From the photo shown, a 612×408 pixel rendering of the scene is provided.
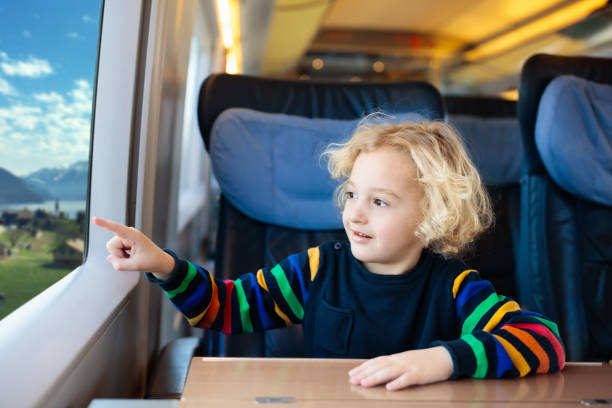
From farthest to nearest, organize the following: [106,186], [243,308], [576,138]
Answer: [576,138] < [106,186] < [243,308]

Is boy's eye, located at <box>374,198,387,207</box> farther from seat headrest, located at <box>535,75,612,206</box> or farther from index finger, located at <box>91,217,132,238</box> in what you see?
seat headrest, located at <box>535,75,612,206</box>

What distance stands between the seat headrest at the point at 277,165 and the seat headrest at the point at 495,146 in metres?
0.71

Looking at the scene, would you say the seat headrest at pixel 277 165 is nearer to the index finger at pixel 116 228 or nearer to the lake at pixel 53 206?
the lake at pixel 53 206

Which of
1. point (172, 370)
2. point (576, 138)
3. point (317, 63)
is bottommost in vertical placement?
point (172, 370)

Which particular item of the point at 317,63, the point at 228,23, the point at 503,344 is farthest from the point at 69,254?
the point at 317,63

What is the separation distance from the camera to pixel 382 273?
110 centimetres

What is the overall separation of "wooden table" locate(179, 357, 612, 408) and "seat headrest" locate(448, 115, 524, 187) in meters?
1.40

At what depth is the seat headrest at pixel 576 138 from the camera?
4.74 feet

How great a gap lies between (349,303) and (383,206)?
0.21 metres

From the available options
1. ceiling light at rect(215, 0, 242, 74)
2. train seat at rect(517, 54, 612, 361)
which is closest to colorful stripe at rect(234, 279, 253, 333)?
train seat at rect(517, 54, 612, 361)

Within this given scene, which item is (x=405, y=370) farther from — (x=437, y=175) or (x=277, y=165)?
(x=277, y=165)

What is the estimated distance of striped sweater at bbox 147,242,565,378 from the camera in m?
1.03

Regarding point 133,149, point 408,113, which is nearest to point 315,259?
point 133,149

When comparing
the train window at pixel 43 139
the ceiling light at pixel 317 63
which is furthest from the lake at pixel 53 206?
the ceiling light at pixel 317 63
